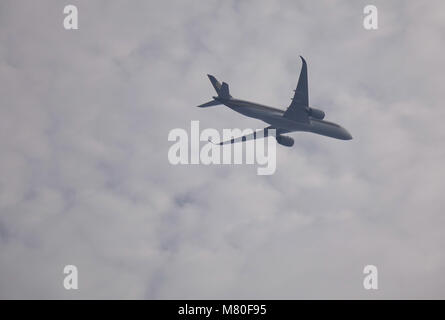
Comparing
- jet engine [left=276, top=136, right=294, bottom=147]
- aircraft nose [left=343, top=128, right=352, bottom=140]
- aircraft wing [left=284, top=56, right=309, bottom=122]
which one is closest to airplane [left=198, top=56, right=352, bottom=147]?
aircraft wing [left=284, top=56, right=309, bottom=122]

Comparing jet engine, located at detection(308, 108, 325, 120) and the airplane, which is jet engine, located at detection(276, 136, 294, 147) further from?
jet engine, located at detection(308, 108, 325, 120)

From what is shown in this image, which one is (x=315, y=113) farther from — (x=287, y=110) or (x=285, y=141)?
(x=285, y=141)

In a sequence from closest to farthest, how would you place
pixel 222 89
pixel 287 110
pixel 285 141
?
1. pixel 222 89
2. pixel 287 110
3. pixel 285 141

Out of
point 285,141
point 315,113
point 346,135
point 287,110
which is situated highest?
point 287,110

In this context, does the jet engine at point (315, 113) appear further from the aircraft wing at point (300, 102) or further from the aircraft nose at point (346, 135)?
the aircraft nose at point (346, 135)

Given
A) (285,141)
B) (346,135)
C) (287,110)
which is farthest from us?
(346,135)

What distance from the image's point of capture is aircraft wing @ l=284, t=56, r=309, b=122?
51250mm

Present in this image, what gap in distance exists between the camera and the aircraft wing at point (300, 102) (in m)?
51.2

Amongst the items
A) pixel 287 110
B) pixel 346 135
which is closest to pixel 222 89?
pixel 287 110

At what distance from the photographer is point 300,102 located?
5388 centimetres
